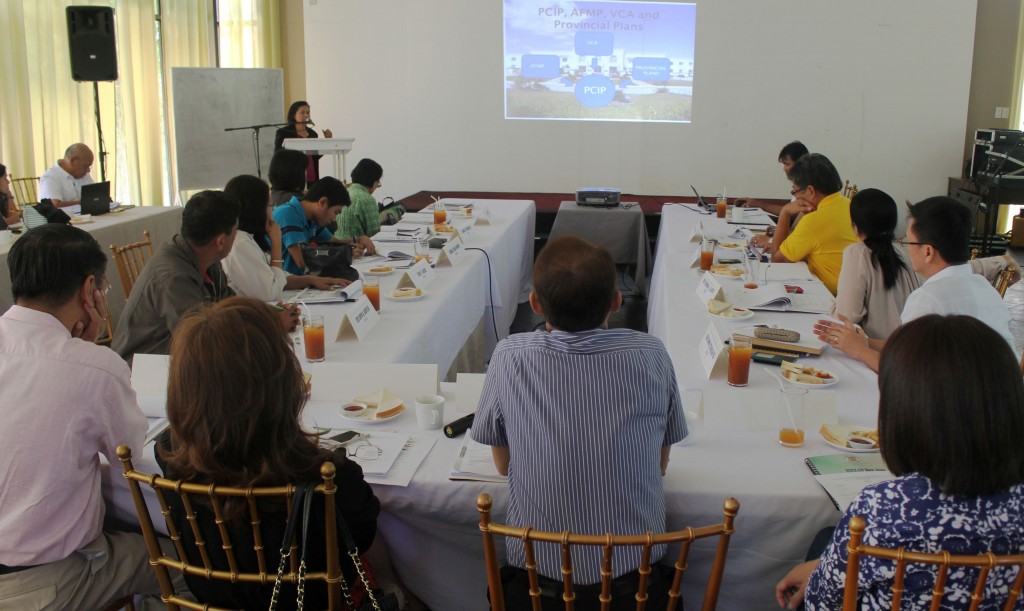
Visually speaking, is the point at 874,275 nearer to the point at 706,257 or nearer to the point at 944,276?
the point at 944,276

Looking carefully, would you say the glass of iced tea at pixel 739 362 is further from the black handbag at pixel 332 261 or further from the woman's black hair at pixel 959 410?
the black handbag at pixel 332 261

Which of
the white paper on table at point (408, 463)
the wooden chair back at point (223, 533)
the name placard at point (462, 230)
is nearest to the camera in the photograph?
the wooden chair back at point (223, 533)

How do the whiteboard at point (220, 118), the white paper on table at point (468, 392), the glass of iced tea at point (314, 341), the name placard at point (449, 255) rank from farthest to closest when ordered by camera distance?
1. the whiteboard at point (220, 118)
2. the name placard at point (449, 255)
3. the glass of iced tea at point (314, 341)
4. the white paper on table at point (468, 392)

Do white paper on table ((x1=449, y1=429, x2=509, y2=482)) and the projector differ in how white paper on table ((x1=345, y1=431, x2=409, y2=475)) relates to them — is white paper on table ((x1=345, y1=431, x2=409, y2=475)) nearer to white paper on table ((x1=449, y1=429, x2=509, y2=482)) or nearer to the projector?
white paper on table ((x1=449, y1=429, x2=509, y2=482))

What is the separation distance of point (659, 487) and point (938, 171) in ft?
24.6

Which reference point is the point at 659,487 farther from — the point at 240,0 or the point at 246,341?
the point at 240,0

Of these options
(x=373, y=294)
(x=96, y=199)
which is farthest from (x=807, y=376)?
(x=96, y=199)

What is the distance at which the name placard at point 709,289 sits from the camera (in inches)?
124

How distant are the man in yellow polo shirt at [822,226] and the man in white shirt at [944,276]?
1.38 m

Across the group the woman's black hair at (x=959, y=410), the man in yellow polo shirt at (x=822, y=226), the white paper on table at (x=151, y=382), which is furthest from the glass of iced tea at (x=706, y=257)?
the woman's black hair at (x=959, y=410)

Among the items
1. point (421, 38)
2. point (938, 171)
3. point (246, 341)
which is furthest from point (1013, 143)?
point (246, 341)

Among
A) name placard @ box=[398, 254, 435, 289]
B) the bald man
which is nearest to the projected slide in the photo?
the bald man

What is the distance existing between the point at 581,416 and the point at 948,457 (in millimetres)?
575

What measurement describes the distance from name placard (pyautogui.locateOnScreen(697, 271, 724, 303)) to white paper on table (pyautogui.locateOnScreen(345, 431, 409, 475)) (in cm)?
161
